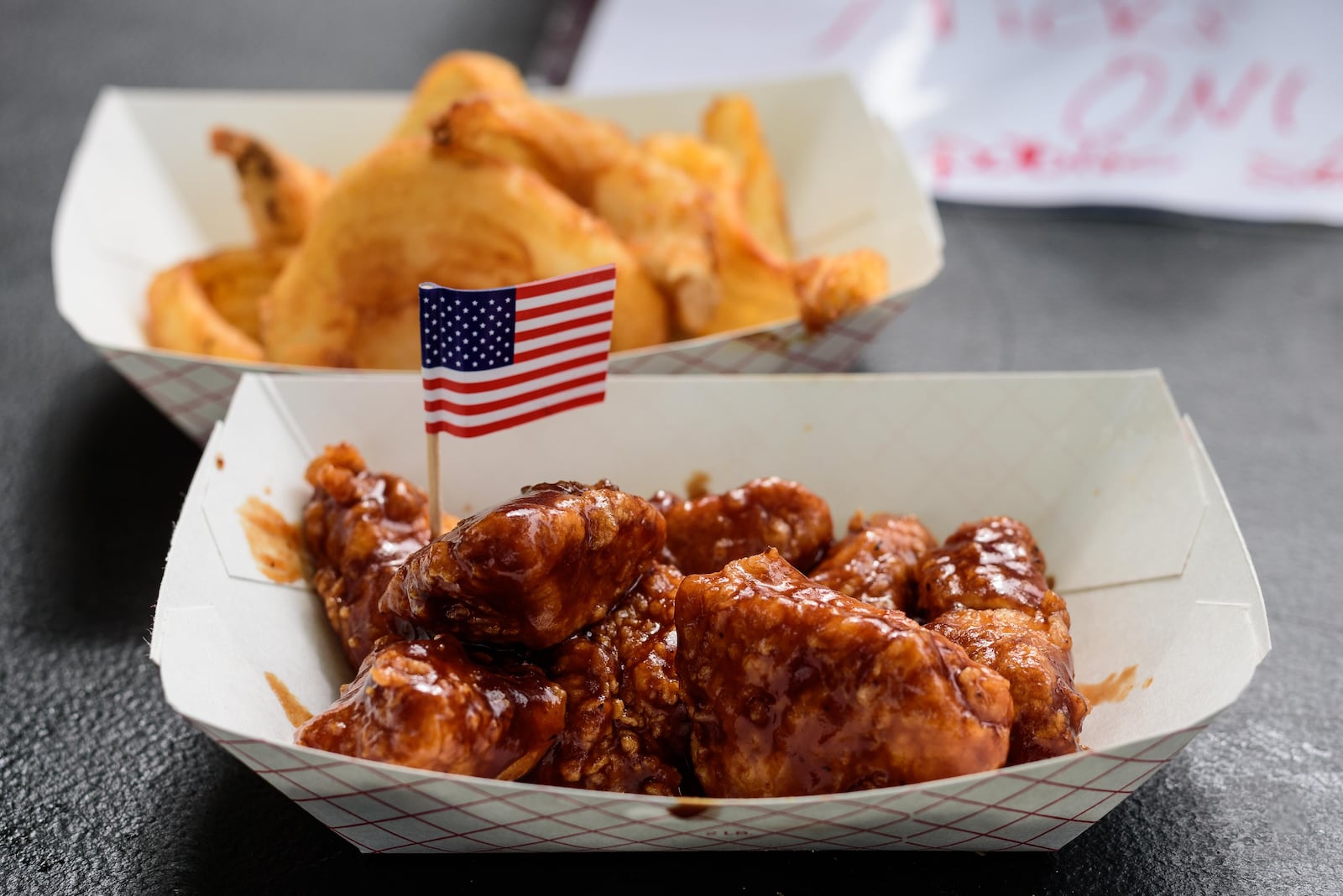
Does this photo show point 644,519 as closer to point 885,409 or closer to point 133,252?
point 885,409

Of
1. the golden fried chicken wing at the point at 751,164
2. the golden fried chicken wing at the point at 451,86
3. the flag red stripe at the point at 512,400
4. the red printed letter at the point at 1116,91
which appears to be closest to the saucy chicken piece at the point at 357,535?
the flag red stripe at the point at 512,400

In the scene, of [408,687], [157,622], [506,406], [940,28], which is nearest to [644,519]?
[506,406]

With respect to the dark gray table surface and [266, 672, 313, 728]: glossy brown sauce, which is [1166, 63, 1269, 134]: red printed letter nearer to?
the dark gray table surface

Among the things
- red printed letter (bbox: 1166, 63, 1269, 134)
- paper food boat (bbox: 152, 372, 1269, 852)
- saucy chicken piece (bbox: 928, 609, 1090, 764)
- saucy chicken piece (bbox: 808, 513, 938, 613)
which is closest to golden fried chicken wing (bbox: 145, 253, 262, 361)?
paper food boat (bbox: 152, 372, 1269, 852)

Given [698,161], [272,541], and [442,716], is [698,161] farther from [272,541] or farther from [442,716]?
[442,716]

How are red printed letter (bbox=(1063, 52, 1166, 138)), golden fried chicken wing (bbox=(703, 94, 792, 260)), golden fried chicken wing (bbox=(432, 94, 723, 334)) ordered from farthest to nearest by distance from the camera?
1. red printed letter (bbox=(1063, 52, 1166, 138))
2. golden fried chicken wing (bbox=(703, 94, 792, 260))
3. golden fried chicken wing (bbox=(432, 94, 723, 334))

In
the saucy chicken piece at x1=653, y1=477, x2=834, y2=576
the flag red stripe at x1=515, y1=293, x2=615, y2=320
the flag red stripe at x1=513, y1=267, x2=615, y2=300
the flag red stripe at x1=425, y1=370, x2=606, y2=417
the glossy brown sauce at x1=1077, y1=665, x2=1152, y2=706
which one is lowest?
the glossy brown sauce at x1=1077, y1=665, x2=1152, y2=706
